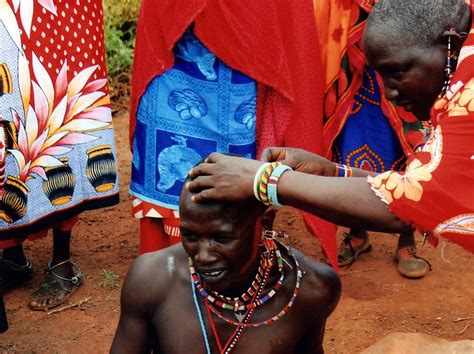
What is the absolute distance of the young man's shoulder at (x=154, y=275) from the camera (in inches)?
108

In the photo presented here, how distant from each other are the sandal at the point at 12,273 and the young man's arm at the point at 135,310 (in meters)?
1.84

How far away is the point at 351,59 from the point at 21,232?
5.86 ft

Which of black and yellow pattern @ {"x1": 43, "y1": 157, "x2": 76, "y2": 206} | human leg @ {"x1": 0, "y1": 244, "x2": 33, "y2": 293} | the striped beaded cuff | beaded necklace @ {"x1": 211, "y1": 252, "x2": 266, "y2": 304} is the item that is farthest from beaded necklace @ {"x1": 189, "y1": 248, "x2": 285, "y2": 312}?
human leg @ {"x1": 0, "y1": 244, "x2": 33, "y2": 293}

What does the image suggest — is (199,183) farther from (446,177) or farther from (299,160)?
(446,177)

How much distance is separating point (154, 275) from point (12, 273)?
192cm

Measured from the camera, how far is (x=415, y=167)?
2.31 metres

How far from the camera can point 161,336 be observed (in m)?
2.79

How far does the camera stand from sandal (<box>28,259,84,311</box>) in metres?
4.25

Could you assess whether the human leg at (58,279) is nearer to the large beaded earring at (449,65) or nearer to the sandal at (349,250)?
the sandal at (349,250)

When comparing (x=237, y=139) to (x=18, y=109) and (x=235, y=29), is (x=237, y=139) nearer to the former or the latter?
(x=235, y=29)

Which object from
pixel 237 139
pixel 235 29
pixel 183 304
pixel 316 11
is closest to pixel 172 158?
pixel 237 139

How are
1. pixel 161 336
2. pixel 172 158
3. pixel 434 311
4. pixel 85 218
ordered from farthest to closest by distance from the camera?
pixel 85 218 → pixel 434 311 → pixel 172 158 → pixel 161 336

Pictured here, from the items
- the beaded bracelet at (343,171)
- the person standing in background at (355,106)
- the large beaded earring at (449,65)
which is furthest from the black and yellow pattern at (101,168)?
the large beaded earring at (449,65)

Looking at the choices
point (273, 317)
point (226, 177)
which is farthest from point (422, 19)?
point (273, 317)
